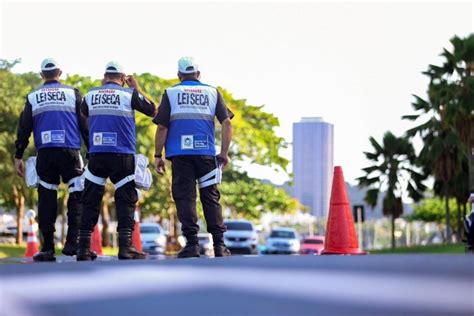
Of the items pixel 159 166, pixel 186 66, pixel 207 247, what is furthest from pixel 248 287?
pixel 207 247

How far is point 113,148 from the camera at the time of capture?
1039 cm

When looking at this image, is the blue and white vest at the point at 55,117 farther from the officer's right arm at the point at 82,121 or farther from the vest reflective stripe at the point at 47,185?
the vest reflective stripe at the point at 47,185

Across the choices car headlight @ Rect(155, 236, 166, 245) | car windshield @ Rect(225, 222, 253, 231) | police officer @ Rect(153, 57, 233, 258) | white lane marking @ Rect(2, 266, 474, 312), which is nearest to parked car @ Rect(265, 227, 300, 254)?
car windshield @ Rect(225, 222, 253, 231)

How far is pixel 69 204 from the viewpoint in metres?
11.1

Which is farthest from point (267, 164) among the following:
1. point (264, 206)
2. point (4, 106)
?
point (4, 106)

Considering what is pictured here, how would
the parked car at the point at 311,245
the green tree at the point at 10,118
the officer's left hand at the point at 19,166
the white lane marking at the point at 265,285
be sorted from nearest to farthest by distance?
1. the white lane marking at the point at 265,285
2. the officer's left hand at the point at 19,166
3. the green tree at the point at 10,118
4. the parked car at the point at 311,245

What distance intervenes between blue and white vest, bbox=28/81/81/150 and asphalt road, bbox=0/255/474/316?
371 centimetres

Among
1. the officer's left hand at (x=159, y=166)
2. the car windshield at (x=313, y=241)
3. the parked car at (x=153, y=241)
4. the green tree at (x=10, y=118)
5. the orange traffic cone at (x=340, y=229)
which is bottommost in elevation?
the orange traffic cone at (x=340, y=229)

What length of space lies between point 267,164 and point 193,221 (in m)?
53.2

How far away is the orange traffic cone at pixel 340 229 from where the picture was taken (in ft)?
38.7

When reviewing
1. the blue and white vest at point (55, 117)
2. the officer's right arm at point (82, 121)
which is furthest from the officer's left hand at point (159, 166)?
the blue and white vest at point (55, 117)

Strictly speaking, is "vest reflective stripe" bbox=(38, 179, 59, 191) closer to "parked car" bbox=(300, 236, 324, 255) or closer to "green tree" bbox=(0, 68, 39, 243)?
"green tree" bbox=(0, 68, 39, 243)

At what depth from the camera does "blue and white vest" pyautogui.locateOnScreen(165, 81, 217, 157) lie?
10547 millimetres

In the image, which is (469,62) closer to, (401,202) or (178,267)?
(401,202)
